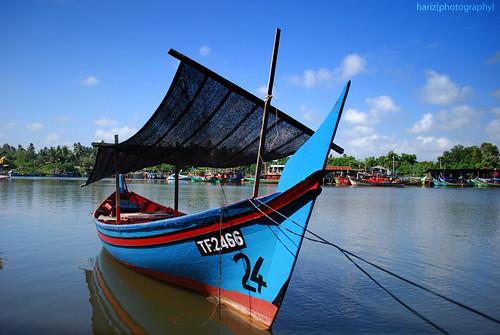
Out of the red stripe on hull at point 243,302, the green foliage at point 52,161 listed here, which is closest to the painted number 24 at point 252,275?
the red stripe on hull at point 243,302

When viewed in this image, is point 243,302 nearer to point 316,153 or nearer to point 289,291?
point 289,291

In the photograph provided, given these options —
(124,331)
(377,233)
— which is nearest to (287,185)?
(124,331)

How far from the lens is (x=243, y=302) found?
5.38 meters

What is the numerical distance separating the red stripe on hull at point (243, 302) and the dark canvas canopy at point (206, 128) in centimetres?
253

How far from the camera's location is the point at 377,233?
13.4 meters

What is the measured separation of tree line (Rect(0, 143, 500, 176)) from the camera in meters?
78.8

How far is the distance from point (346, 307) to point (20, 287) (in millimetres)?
5792

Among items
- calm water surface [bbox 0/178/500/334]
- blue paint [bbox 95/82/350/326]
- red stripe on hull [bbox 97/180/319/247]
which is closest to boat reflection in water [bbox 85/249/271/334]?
calm water surface [bbox 0/178/500/334]

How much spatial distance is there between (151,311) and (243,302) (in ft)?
5.29

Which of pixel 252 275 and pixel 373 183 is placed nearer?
pixel 252 275

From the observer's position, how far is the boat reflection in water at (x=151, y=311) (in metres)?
5.29

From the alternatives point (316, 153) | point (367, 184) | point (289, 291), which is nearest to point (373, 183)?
point (367, 184)

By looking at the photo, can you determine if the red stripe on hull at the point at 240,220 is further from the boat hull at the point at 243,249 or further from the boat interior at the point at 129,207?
the boat interior at the point at 129,207

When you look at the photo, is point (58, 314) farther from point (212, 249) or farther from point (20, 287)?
point (212, 249)
